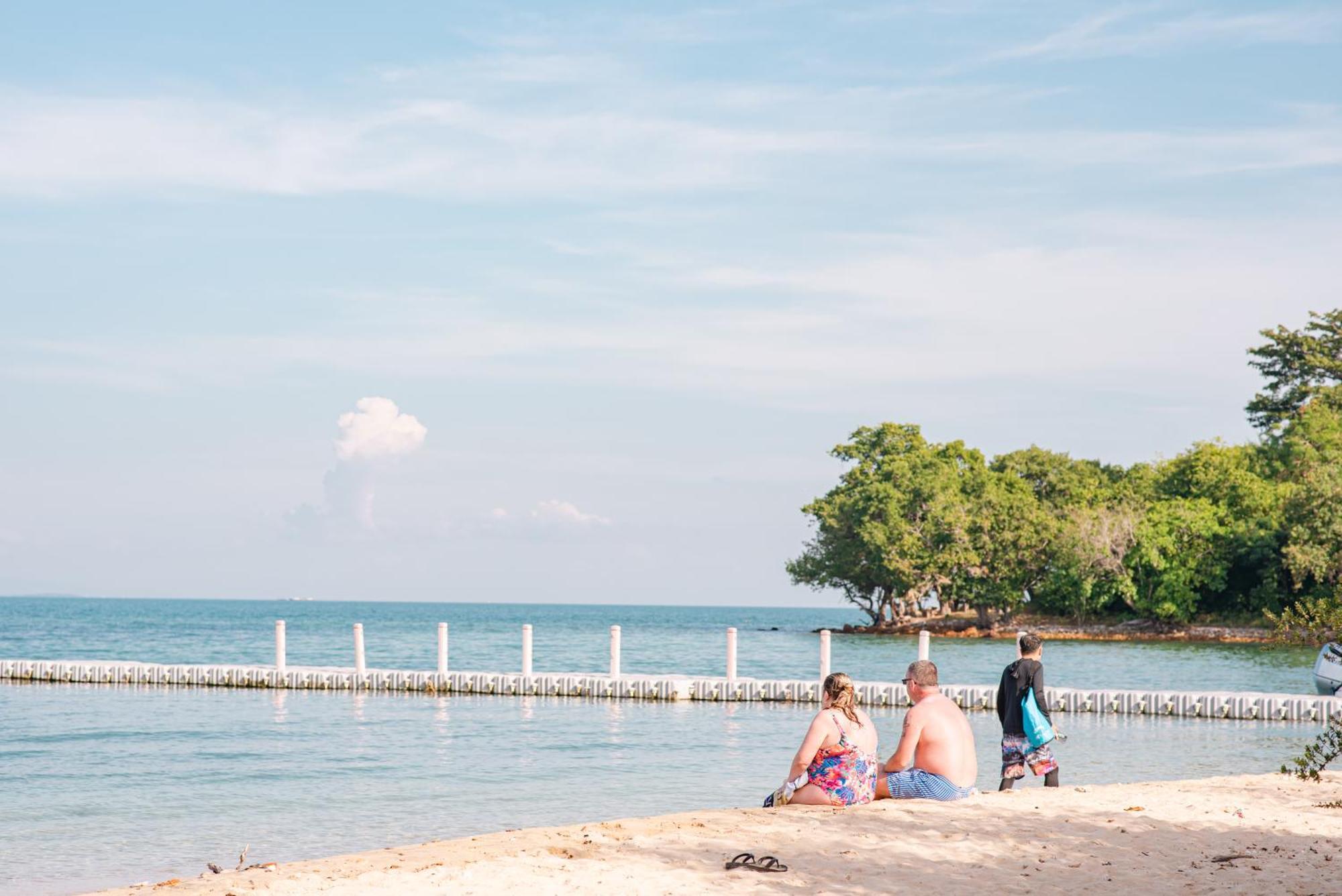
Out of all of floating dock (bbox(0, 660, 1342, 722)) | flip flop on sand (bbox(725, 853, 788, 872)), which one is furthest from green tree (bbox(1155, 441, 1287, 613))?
flip flop on sand (bbox(725, 853, 788, 872))

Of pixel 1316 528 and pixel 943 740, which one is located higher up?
pixel 1316 528

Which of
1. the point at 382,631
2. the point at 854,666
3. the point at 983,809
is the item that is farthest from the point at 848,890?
the point at 382,631

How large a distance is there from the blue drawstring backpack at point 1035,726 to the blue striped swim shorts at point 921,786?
1.33 m

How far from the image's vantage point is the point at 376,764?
1861 cm

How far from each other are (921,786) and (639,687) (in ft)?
59.5

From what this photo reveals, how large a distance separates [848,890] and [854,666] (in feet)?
124

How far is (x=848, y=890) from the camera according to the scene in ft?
28.6

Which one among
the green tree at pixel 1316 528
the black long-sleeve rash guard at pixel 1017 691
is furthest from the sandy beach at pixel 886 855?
the green tree at pixel 1316 528

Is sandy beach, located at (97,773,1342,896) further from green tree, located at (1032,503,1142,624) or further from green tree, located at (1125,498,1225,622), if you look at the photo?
green tree, located at (1032,503,1142,624)

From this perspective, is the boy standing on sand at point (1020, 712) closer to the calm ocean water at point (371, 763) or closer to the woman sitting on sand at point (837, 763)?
the woman sitting on sand at point (837, 763)

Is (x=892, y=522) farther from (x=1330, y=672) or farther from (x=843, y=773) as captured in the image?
(x=843, y=773)

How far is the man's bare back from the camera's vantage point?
11.0m

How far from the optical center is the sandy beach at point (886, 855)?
9023mm

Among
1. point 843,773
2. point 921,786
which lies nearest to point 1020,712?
point 921,786
